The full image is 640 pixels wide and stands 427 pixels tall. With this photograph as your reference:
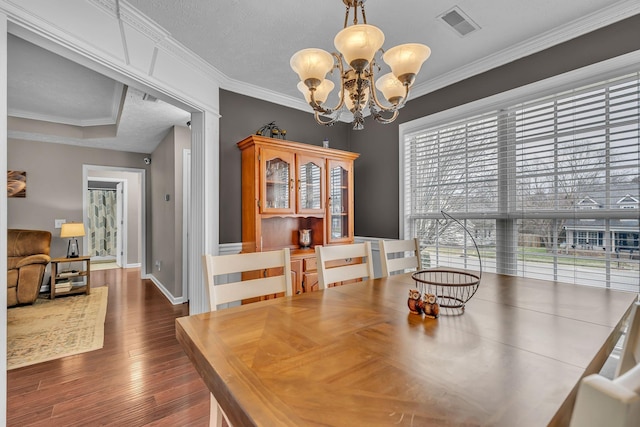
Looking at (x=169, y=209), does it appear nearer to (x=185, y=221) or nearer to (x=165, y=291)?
(x=185, y=221)

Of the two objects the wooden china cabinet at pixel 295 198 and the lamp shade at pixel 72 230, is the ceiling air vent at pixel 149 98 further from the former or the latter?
the lamp shade at pixel 72 230

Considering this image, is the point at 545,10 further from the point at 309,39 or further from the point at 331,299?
the point at 331,299

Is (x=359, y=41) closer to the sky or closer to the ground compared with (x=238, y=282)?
closer to the sky

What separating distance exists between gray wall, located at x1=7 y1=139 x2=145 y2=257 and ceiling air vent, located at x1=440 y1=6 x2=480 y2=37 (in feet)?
18.5

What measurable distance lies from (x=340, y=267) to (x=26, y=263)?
440 centimetres

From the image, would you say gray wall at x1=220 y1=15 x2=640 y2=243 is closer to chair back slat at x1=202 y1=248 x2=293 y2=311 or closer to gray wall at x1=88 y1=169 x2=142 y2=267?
chair back slat at x1=202 y1=248 x2=293 y2=311

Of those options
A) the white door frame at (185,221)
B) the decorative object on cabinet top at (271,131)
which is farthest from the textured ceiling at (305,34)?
the white door frame at (185,221)

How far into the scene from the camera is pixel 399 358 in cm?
84

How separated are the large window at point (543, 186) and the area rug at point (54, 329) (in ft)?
11.3

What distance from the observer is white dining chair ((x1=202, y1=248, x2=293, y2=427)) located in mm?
1357

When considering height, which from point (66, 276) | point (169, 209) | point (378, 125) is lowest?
point (66, 276)

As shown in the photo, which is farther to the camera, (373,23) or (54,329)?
(54,329)

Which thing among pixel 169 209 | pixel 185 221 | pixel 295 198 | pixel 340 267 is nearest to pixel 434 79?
pixel 295 198

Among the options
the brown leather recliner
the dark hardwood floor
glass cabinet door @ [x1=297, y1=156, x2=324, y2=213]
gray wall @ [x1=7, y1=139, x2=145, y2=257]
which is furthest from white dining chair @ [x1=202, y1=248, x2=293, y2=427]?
gray wall @ [x1=7, y1=139, x2=145, y2=257]
